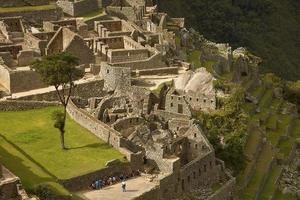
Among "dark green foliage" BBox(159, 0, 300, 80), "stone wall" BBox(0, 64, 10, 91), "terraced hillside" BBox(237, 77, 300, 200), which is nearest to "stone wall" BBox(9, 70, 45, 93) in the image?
"stone wall" BBox(0, 64, 10, 91)

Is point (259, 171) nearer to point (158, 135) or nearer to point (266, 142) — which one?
point (266, 142)

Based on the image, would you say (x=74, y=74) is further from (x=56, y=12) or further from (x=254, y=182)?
(x=56, y=12)

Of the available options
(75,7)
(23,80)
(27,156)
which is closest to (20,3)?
(75,7)

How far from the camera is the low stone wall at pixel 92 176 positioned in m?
29.3

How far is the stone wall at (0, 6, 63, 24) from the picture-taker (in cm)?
5133

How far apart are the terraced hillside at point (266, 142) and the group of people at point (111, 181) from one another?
8.48m

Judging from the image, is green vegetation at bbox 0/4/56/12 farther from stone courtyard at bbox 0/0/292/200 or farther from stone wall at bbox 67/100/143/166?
stone wall at bbox 67/100/143/166

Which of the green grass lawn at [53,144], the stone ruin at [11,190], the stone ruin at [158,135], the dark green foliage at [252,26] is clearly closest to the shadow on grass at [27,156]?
the green grass lawn at [53,144]

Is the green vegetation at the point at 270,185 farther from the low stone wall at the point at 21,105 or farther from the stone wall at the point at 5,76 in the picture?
the stone wall at the point at 5,76

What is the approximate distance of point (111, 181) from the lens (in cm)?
3089

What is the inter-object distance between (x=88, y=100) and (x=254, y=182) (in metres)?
9.43

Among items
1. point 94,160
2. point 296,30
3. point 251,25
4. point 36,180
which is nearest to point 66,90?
point 94,160

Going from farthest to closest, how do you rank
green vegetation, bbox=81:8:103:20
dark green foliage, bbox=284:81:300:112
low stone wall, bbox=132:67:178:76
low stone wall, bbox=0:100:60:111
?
dark green foliage, bbox=284:81:300:112, green vegetation, bbox=81:8:103:20, low stone wall, bbox=132:67:178:76, low stone wall, bbox=0:100:60:111

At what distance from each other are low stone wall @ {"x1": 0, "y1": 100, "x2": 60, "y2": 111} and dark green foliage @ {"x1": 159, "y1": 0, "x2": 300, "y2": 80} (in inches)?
1984
